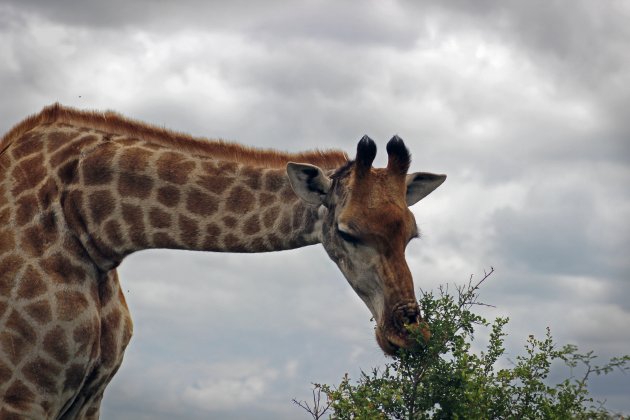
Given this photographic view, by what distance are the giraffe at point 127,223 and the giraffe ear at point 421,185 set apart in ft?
0.06

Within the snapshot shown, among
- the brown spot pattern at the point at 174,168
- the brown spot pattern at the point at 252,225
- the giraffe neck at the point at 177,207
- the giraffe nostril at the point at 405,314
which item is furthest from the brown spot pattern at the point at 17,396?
the giraffe nostril at the point at 405,314

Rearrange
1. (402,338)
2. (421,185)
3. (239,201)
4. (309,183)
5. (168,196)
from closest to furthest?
(402,338) → (309,183) → (239,201) → (168,196) → (421,185)

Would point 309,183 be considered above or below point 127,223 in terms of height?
above

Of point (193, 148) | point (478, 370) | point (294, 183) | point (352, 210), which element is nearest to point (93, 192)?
point (193, 148)

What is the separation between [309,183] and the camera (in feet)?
36.9

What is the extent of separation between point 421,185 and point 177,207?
322 centimetres

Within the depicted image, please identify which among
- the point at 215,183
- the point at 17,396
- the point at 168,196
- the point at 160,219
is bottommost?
the point at 17,396

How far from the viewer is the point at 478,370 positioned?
11.1 meters

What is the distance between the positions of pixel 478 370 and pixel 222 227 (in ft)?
11.9

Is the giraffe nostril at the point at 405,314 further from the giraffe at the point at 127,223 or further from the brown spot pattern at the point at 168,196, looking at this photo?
the brown spot pattern at the point at 168,196

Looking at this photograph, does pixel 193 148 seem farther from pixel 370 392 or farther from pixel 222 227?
pixel 370 392

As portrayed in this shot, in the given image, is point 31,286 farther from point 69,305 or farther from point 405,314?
point 405,314

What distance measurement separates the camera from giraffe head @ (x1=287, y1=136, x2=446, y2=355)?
34.9ft

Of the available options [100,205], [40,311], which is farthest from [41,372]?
[100,205]
